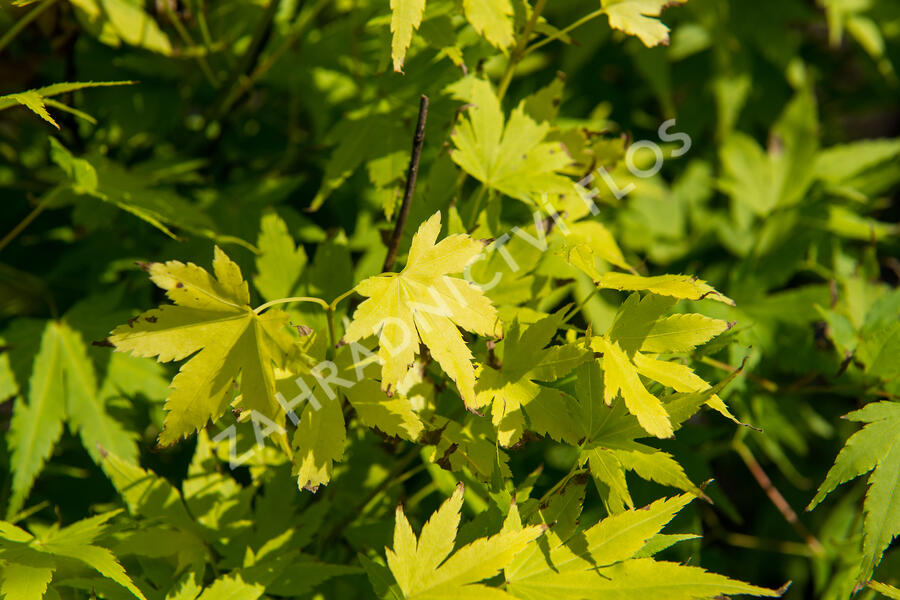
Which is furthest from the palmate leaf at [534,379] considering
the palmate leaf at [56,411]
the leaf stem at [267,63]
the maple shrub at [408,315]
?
the leaf stem at [267,63]

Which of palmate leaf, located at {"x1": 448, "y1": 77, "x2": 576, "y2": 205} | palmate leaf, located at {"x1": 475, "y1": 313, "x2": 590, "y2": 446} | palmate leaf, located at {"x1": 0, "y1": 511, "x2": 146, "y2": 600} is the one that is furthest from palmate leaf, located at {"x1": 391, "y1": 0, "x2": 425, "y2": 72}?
palmate leaf, located at {"x1": 0, "y1": 511, "x2": 146, "y2": 600}

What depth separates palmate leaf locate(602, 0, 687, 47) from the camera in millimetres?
978

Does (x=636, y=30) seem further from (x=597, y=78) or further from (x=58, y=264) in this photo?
(x=58, y=264)

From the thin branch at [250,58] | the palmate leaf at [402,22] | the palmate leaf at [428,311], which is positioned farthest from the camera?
the thin branch at [250,58]

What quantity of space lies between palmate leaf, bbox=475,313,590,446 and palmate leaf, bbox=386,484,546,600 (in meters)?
0.11

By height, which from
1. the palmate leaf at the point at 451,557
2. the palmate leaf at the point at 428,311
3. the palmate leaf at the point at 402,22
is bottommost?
the palmate leaf at the point at 451,557

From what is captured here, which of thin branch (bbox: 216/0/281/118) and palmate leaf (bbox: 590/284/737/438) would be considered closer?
palmate leaf (bbox: 590/284/737/438)

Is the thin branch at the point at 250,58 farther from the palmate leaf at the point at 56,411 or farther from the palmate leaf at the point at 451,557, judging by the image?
the palmate leaf at the point at 451,557

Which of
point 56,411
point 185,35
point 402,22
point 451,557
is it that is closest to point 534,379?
point 451,557

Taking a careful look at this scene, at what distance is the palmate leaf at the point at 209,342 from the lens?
780 millimetres

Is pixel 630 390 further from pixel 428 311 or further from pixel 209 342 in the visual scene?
pixel 209 342

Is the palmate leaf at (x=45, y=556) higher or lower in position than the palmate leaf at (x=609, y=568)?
higher

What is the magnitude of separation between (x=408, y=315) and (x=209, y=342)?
244mm

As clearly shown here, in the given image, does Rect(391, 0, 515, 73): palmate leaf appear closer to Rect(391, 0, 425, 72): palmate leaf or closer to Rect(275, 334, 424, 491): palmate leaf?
Rect(391, 0, 425, 72): palmate leaf
